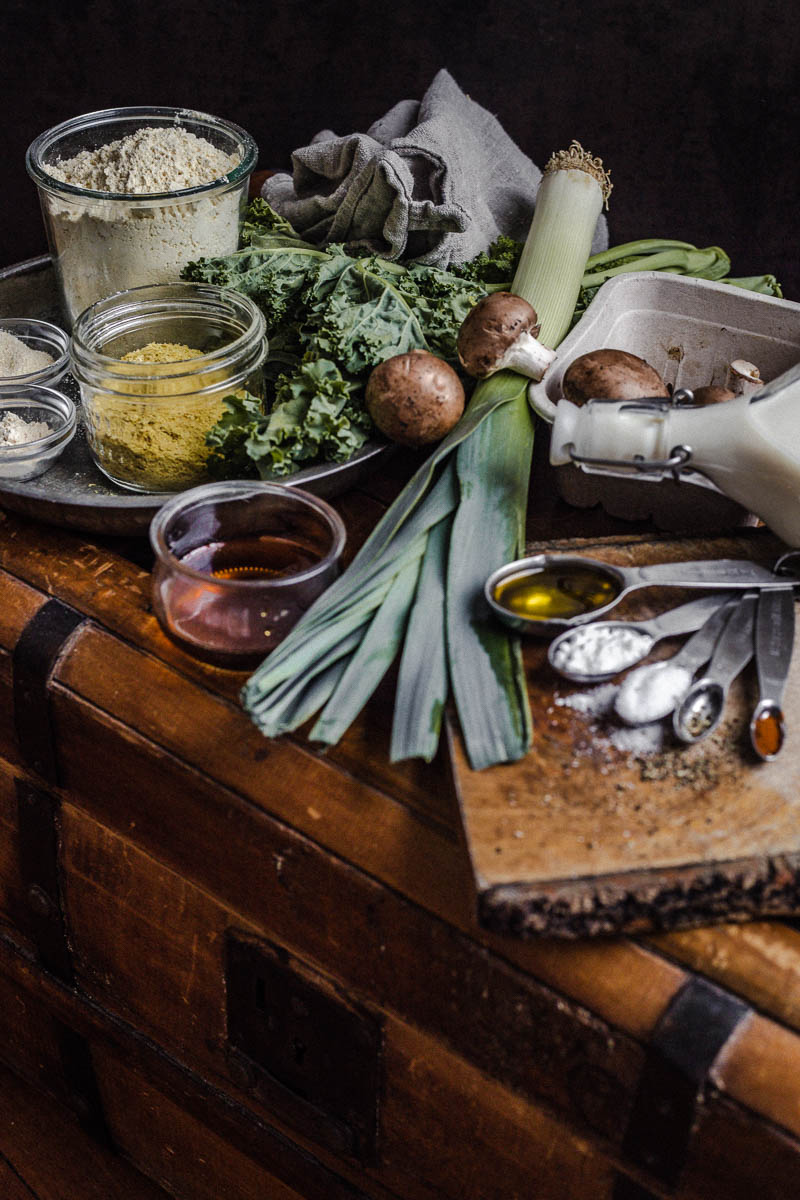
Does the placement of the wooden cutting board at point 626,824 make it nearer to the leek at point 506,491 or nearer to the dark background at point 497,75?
A: the leek at point 506,491

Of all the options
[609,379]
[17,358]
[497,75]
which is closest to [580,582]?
[609,379]

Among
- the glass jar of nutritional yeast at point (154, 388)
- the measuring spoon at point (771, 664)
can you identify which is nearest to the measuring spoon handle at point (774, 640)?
the measuring spoon at point (771, 664)

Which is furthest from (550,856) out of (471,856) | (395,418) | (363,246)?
(363,246)

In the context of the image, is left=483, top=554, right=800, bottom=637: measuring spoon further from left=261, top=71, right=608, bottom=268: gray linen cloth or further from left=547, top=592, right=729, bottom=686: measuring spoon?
left=261, top=71, right=608, bottom=268: gray linen cloth

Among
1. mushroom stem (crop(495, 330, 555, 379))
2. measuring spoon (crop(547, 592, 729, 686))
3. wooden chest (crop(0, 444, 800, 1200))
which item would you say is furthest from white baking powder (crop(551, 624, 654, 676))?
mushroom stem (crop(495, 330, 555, 379))

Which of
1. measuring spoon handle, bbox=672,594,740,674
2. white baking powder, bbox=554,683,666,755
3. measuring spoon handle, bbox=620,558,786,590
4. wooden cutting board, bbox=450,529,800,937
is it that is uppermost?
measuring spoon handle, bbox=620,558,786,590

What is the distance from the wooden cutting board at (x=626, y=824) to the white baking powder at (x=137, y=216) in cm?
69

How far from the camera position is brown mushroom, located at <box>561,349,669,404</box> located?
0.95 meters

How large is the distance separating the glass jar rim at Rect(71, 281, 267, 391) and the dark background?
3.20 ft

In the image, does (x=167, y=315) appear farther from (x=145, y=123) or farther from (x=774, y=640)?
(x=774, y=640)

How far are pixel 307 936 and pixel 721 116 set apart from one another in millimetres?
1669

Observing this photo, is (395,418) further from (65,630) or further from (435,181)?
(435,181)

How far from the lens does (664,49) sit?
184cm

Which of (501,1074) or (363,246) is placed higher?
(363,246)
